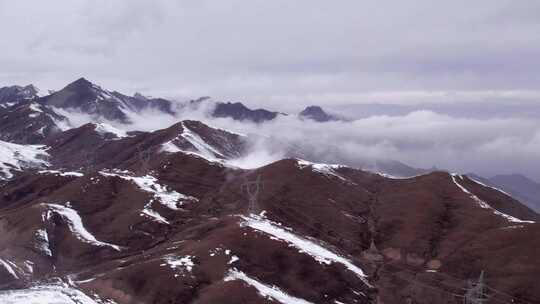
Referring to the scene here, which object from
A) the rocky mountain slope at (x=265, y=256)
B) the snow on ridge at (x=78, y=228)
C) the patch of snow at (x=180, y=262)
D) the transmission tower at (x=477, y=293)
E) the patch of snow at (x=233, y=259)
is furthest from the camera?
the snow on ridge at (x=78, y=228)

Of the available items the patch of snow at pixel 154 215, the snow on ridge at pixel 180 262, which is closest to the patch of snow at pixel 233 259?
the snow on ridge at pixel 180 262

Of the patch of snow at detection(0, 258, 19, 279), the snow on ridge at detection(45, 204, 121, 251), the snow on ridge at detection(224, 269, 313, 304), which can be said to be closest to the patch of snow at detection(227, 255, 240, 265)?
the snow on ridge at detection(224, 269, 313, 304)

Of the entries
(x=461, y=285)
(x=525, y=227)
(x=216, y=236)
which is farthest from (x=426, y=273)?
(x=216, y=236)

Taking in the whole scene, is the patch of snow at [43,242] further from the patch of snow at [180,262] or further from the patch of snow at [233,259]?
the patch of snow at [233,259]

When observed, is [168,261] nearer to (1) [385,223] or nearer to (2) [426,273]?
(2) [426,273]

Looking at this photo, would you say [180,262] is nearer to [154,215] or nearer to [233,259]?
[233,259]

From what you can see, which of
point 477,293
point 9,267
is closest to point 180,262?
point 9,267
